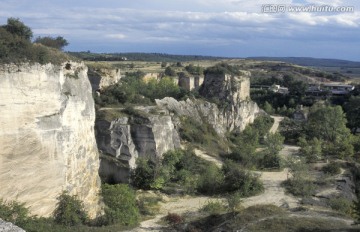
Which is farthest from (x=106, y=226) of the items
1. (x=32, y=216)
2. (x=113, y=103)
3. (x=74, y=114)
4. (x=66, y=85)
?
(x=113, y=103)

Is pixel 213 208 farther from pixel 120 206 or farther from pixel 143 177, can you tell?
pixel 143 177

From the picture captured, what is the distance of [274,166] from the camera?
44000mm

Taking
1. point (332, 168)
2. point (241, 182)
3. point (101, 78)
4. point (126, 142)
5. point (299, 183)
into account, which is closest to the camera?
point (241, 182)

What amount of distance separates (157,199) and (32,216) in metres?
12.8

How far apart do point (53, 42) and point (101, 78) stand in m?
18.7

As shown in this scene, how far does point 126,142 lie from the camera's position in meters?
35.7

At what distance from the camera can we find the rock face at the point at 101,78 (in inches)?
1846

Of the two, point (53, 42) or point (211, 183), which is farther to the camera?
point (211, 183)

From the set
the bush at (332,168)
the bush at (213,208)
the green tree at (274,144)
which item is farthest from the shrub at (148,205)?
the bush at (332,168)

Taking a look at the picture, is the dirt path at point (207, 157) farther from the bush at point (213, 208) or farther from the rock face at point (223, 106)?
the bush at point (213, 208)

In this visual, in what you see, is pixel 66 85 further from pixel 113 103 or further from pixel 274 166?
pixel 274 166

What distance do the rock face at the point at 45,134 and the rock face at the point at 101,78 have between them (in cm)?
2016

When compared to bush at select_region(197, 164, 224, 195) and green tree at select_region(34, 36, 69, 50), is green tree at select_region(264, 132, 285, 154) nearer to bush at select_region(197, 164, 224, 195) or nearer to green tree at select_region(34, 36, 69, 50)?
bush at select_region(197, 164, 224, 195)

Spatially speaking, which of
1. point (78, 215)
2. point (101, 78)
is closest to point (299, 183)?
point (78, 215)
